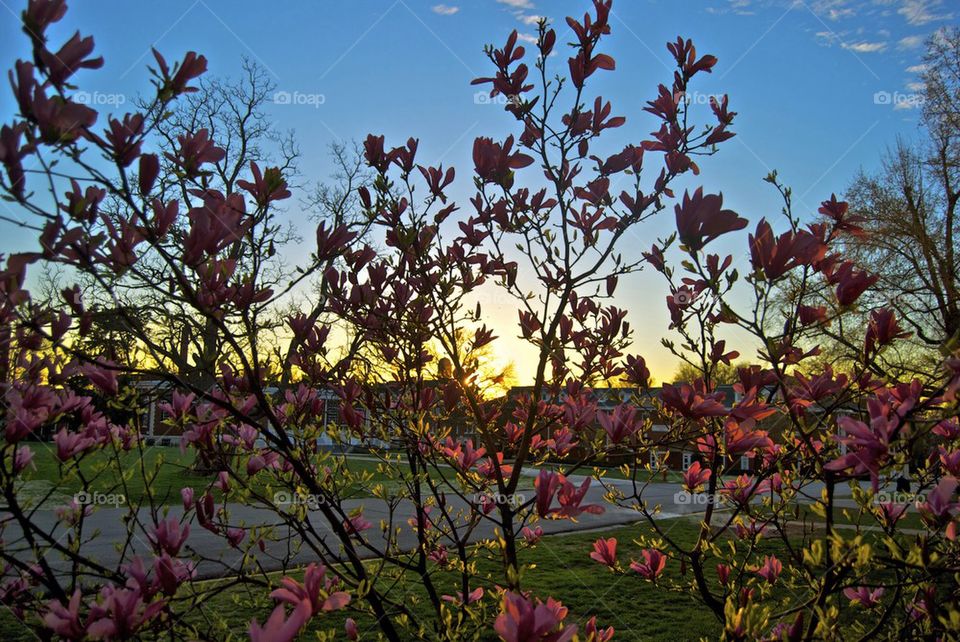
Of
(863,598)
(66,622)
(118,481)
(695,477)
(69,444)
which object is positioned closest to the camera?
(66,622)

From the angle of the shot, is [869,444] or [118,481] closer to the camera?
[869,444]

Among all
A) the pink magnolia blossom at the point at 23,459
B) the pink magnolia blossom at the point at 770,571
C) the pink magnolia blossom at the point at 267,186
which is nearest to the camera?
the pink magnolia blossom at the point at 267,186

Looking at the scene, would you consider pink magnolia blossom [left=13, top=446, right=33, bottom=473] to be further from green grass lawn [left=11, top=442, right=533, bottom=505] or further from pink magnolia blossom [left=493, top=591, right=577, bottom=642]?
pink magnolia blossom [left=493, top=591, right=577, bottom=642]

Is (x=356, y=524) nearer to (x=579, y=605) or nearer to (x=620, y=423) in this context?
(x=620, y=423)

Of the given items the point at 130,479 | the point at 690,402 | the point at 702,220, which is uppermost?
the point at 702,220

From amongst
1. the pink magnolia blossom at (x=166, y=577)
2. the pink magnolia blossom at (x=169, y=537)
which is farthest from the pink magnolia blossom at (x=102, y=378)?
the pink magnolia blossom at (x=166, y=577)

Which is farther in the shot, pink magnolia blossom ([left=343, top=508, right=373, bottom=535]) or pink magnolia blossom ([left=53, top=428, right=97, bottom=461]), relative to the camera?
pink magnolia blossom ([left=343, top=508, right=373, bottom=535])

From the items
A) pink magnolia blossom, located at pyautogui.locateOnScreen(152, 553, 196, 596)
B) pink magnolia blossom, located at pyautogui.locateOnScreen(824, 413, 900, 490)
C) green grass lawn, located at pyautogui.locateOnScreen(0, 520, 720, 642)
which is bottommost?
green grass lawn, located at pyautogui.locateOnScreen(0, 520, 720, 642)

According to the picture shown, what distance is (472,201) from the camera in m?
2.70

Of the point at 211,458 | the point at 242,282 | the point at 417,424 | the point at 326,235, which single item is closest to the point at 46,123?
the point at 242,282

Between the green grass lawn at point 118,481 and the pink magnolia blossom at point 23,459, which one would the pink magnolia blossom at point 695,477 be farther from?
the pink magnolia blossom at point 23,459

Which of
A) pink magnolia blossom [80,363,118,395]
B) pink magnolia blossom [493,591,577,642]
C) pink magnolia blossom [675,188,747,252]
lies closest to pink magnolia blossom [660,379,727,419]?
pink magnolia blossom [675,188,747,252]

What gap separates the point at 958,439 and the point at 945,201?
16546 mm

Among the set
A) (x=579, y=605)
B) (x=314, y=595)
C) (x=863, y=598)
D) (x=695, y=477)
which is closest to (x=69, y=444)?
(x=314, y=595)
